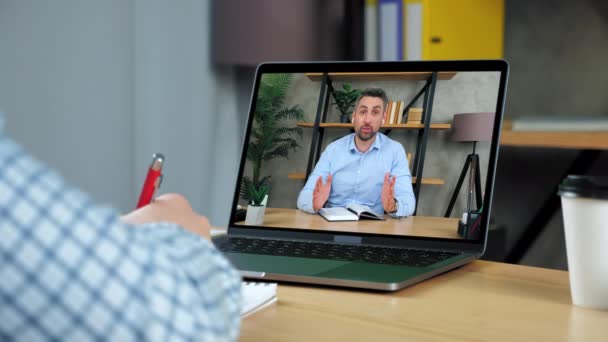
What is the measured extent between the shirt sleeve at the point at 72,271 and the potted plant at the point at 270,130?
640mm

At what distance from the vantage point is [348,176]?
37.8 inches

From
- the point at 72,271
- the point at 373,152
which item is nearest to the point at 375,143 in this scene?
the point at 373,152

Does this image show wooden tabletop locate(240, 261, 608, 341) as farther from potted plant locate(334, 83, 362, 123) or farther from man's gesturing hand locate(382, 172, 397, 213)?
potted plant locate(334, 83, 362, 123)

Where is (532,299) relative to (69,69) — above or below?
below

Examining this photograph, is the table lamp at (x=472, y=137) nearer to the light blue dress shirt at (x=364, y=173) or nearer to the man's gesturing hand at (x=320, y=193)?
the light blue dress shirt at (x=364, y=173)

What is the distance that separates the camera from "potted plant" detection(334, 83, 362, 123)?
3.17ft

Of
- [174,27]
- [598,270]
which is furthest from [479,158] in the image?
[174,27]

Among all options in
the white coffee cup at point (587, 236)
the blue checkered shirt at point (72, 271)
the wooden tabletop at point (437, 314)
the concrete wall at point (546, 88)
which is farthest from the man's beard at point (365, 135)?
the concrete wall at point (546, 88)

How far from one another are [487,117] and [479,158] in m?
0.06

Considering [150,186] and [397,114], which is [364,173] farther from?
[150,186]

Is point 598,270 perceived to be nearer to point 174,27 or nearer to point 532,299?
point 532,299

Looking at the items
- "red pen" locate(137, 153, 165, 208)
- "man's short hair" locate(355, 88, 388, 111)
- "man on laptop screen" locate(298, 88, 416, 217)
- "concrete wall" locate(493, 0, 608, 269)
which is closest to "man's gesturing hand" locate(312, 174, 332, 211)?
"man on laptop screen" locate(298, 88, 416, 217)

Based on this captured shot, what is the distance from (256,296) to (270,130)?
401mm

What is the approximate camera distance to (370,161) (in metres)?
0.95
